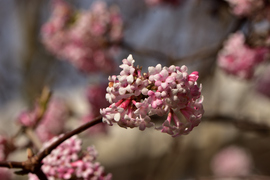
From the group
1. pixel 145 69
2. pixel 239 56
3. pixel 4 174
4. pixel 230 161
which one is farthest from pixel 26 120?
pixel 230 161

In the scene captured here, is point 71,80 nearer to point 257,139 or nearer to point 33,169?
point 257,139

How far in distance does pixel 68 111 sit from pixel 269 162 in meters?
4.19

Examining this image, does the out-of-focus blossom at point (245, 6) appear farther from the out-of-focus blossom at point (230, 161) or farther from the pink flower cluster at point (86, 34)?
the out-of-focus blossom at point (230, 161)

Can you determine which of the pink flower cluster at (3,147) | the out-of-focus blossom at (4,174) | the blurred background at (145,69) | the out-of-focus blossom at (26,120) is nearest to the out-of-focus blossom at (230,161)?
the blurred background at (145,69)

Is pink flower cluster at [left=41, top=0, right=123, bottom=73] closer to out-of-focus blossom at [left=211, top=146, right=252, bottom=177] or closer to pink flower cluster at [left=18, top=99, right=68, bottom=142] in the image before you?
pink flower cluster at [left=18, top=99, right=68, bottom=142]

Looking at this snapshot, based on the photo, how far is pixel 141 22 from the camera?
458 centimetres

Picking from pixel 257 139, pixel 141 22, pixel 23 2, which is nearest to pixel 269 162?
pixel 257 139

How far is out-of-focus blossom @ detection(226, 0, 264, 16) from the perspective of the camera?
1.77m

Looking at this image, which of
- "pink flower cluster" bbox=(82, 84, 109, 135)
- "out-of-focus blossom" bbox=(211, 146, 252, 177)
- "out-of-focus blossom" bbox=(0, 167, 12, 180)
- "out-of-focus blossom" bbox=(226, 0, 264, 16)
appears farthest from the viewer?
"out-of-focus blossom" bbox=(211, 146, 252, 177)

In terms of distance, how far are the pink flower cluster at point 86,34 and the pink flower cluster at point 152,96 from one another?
169 centimetres

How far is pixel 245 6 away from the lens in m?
1.81

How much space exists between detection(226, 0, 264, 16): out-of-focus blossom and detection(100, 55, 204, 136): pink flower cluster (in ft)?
4.28

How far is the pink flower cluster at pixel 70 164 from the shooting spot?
901mm

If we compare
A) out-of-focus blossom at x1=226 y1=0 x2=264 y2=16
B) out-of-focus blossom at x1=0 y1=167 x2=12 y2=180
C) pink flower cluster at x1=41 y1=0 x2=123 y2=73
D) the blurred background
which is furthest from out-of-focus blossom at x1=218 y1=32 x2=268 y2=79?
out-of-focus blossom at x1=0 y1=167 x2=12 y2=180
